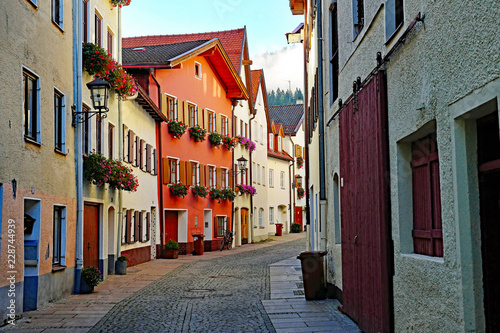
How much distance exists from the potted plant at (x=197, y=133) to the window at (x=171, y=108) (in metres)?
1.74

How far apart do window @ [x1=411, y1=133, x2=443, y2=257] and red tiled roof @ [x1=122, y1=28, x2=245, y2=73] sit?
3159 centimetres

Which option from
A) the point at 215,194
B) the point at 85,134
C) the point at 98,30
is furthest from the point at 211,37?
the point at 85,134

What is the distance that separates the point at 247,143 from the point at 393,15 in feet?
101

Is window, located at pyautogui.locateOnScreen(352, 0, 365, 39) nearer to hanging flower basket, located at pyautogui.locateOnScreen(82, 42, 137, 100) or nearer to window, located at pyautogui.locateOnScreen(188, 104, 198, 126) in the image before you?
hanging flower basket, located at pyautogui.locateOnScreen(82, 42, 137, 100)

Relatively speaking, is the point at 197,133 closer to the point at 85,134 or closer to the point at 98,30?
the point at 98,30

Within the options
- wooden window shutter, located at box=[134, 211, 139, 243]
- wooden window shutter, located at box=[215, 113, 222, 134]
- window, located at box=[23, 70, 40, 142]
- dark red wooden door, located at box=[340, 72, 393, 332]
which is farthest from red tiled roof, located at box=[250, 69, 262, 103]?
dark red wooden door, located at box=[340, 72, 393, 332]

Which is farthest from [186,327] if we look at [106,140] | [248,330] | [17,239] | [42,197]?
[106,140]

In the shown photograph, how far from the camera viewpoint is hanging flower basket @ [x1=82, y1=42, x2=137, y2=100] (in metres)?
15.7

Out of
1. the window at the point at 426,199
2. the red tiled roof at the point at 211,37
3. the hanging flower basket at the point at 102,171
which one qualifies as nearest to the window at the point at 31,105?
the hanging flower basket at the point at 102,171

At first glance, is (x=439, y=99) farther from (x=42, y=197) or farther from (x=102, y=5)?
(x=102, y=5)

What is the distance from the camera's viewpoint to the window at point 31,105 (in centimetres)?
1160

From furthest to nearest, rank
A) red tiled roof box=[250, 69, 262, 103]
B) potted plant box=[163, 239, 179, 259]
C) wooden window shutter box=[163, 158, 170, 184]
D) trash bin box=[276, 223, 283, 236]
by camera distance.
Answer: trash bin box=[276, 223, 283, 236], red tiled roof box=[250, 69, 262, 103], wooden window shutter box=[163, 158, 170, 184], potted plant box=[163, 239, 179, 259]

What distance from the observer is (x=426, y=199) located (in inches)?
270

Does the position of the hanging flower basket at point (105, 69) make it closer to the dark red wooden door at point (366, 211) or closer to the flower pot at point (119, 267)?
the flower pot at point (119, 267)
